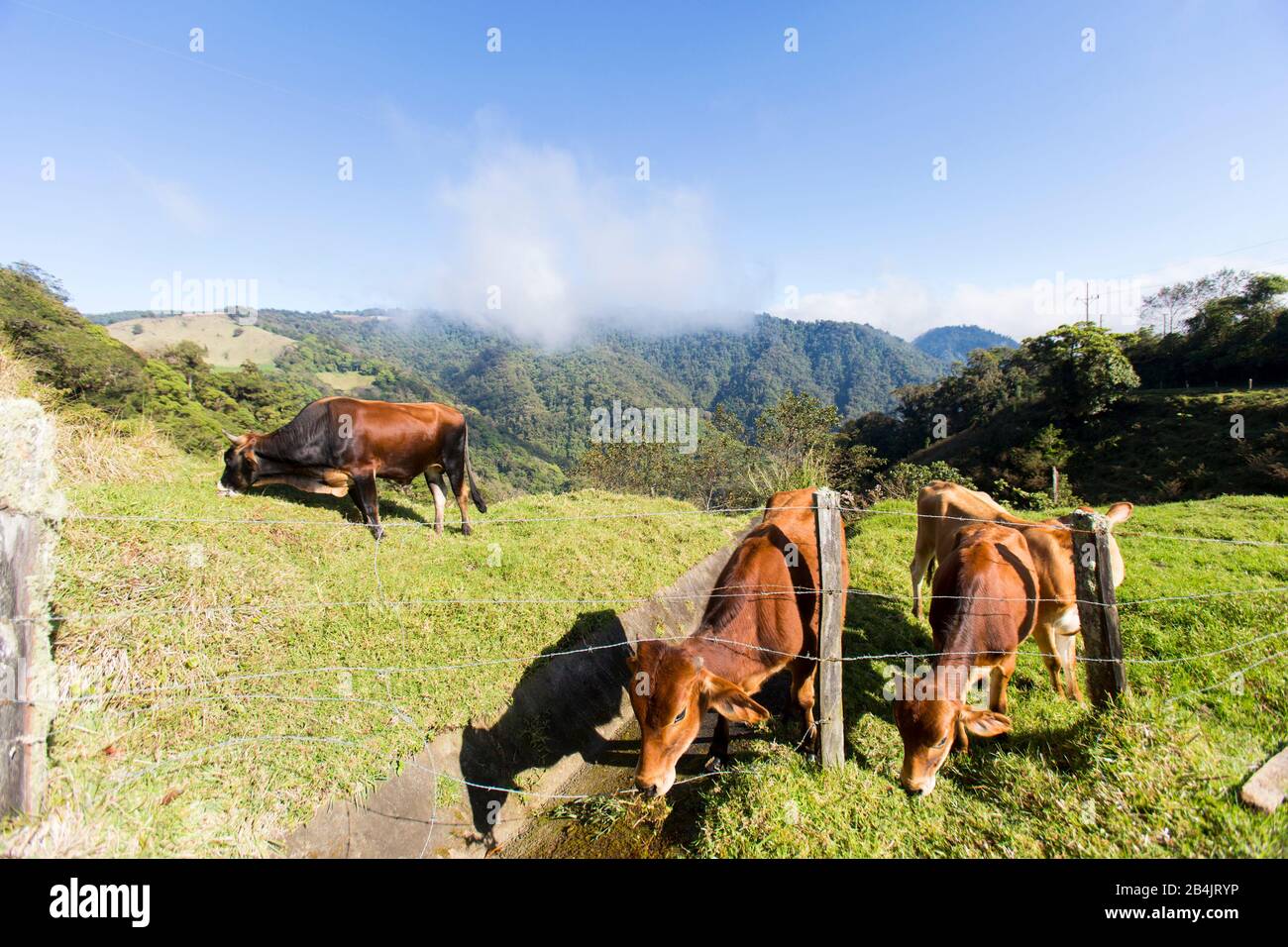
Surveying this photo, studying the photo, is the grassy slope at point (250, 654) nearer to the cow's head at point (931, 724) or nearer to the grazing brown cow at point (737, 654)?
the grazing brown cow at point (737, 654)

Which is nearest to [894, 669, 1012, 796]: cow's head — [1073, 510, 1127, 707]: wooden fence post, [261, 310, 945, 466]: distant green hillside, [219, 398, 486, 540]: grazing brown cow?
[1073, 510, 1127, 707]: wooden fence post

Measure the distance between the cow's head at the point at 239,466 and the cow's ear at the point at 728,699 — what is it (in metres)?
5.86

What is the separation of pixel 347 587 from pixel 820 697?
436 cm

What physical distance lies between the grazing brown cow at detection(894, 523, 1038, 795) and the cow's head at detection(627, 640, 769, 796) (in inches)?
40.5

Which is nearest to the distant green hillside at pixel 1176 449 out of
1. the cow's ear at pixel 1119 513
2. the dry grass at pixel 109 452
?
the cow's ear at pixel 1119 513

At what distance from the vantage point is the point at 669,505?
11977 mm

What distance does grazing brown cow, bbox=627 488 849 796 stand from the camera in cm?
329

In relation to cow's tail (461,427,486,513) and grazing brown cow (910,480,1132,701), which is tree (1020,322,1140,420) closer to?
grazing brown cow (910,480,1132,701)

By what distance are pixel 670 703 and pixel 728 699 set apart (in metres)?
0.43

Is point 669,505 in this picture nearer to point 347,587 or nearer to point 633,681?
point 347,587

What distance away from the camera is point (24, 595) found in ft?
7.94

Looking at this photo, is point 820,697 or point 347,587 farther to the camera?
point 347,587
